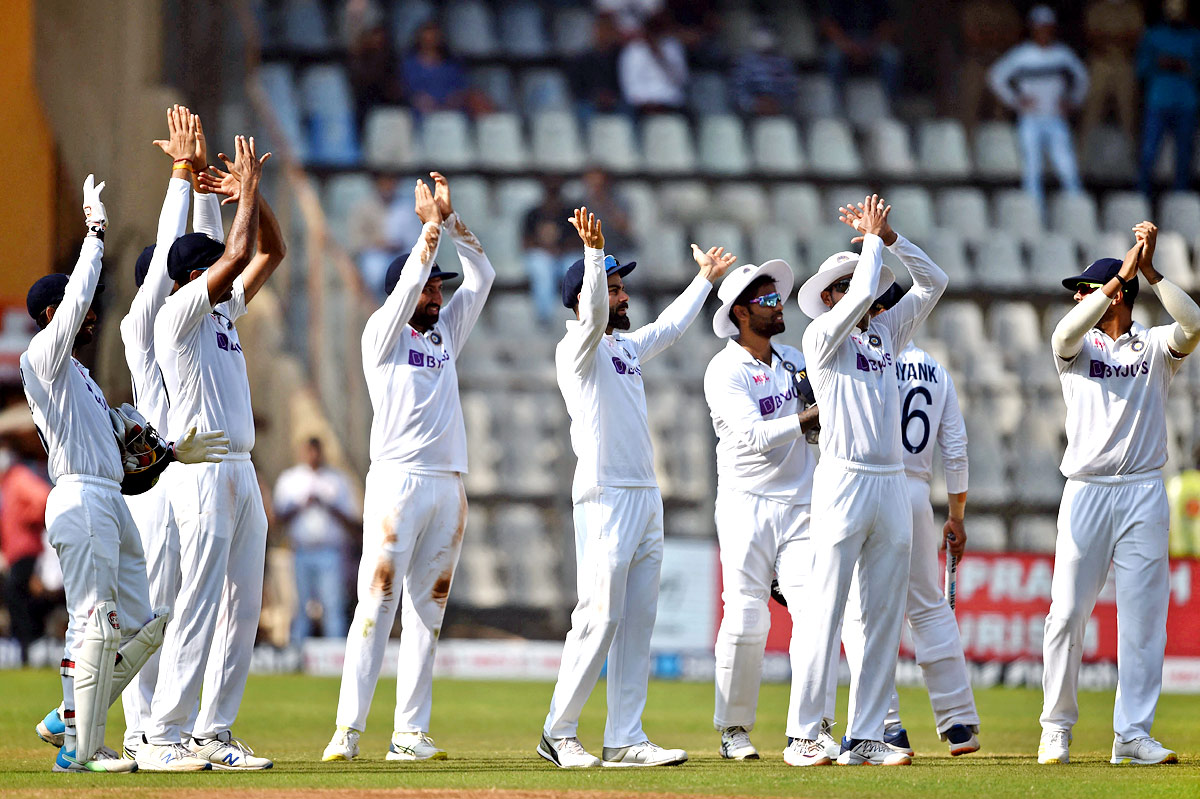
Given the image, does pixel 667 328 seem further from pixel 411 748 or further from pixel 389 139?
pixel 389 139

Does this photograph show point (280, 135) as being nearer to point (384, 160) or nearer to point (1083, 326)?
point (384, 160)

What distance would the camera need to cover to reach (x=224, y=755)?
707cm

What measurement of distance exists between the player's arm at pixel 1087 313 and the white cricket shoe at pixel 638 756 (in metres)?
2.56

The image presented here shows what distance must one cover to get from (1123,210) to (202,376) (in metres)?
13.4

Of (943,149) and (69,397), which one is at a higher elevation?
(943,149)

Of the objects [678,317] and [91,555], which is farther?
[678,317]

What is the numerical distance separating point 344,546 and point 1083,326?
908 centimetres

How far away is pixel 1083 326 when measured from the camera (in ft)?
23.5

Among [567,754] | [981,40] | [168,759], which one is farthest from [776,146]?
[168,759]

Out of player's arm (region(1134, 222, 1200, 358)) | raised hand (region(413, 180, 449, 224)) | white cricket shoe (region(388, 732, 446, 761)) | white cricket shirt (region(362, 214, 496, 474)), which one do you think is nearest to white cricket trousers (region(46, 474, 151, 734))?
white cricket shirt (region(362, 214, 496, 474))

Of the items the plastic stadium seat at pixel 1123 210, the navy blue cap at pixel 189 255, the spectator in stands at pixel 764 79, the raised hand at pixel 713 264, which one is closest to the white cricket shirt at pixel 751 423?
the raised hand at pixel 713 264

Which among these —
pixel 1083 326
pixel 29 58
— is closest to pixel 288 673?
pixel 29 58

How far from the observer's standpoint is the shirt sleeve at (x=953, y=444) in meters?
8.34

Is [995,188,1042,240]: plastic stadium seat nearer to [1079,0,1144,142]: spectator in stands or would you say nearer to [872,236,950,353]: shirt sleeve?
[1079,0,1144,142]: spectator in stands
